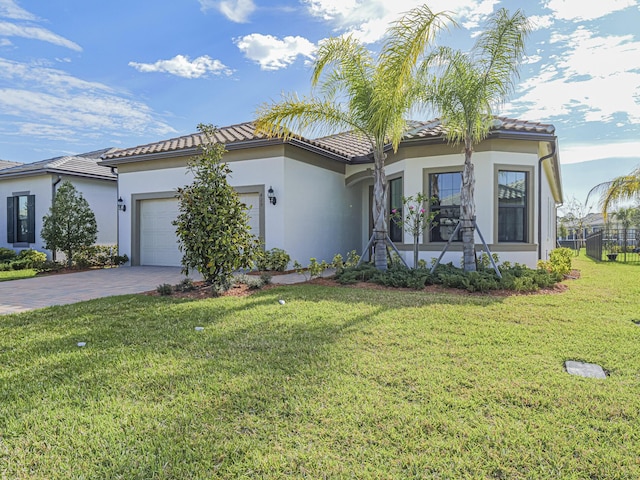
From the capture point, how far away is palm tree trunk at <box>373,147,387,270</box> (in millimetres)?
8688

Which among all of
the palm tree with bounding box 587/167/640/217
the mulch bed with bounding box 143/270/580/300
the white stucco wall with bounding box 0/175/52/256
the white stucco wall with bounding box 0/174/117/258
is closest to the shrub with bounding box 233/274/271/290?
the mulch bed with bounding box 143/270/580/300

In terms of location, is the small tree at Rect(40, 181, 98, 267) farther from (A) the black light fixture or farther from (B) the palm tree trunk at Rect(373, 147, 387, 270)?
(B) the palm tree trunk at Rect(373, 147, 387, 270)

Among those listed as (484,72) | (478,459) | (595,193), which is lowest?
(478,459)

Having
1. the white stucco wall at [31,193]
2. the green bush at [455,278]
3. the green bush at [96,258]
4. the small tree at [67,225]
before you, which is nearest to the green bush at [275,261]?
the green bush at [455,278]

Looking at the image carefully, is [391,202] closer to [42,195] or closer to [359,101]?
[359,101]

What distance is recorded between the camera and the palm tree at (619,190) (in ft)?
55.5

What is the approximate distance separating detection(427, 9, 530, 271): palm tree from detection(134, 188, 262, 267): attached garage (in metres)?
9.04

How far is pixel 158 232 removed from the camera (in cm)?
1308

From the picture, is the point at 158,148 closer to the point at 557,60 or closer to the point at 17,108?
the point at 17,108

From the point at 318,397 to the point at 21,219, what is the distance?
17904mm

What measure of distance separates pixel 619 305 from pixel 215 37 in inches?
502

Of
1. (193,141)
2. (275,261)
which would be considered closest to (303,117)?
(275,261)

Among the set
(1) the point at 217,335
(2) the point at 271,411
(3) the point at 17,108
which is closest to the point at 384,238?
(1) the point at 217,335

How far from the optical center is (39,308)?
6254mm
